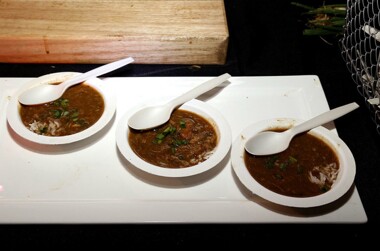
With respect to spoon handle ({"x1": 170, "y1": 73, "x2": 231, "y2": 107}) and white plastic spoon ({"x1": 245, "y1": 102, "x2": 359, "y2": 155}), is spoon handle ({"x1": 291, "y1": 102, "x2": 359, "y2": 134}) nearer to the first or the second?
white plastic spoon ({"x1": 245, "y1": 102, "x2": 359, "y2": 155})

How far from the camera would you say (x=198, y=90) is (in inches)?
68.4

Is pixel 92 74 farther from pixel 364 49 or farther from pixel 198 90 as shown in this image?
pixel 364 49

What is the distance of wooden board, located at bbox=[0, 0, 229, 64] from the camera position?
1.93 metres

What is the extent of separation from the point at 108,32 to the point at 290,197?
1191 millimetres

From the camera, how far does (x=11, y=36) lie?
1.90 m

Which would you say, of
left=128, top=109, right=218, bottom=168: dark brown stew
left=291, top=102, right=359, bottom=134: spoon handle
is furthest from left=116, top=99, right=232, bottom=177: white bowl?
left=291, top=102, right=359, bottom=134: spoon handle

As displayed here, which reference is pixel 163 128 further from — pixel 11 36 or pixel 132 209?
pixel 11 36

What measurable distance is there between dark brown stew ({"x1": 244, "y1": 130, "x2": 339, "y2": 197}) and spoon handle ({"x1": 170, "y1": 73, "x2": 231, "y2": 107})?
371 mm

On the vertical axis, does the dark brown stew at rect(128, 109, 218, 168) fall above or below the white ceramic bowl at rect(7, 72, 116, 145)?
below

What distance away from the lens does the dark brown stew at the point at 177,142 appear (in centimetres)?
146

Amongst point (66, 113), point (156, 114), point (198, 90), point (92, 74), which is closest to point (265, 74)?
point (198, 90)

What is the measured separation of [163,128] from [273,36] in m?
1.08

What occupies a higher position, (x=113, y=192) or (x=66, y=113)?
(x=66, y=113)
